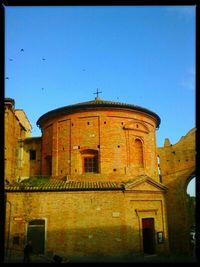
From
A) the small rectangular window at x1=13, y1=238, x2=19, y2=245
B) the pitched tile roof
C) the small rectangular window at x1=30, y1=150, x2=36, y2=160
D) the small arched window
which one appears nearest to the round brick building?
the small arched window

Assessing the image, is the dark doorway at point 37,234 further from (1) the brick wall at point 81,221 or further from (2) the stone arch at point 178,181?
(2) the stone arch at point 178,181

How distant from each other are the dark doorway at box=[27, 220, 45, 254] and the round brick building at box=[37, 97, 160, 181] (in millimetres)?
4003

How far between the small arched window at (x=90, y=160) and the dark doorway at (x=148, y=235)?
4.90 meters

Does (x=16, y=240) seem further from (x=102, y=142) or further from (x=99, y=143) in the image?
(x=102, y=142)

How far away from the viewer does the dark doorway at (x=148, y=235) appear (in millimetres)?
19719

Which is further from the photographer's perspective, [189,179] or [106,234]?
[189,179]

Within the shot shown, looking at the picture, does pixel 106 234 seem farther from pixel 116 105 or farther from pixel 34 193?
pixel 116 105

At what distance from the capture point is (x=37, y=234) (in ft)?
58.2

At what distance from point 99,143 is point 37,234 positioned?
7.19 m

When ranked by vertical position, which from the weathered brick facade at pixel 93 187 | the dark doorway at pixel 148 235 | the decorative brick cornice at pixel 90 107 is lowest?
the dark doorway at pixel 148 235

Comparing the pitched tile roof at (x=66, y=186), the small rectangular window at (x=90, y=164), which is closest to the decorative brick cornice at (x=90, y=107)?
the small rectangular window at (x=90, y=164)
